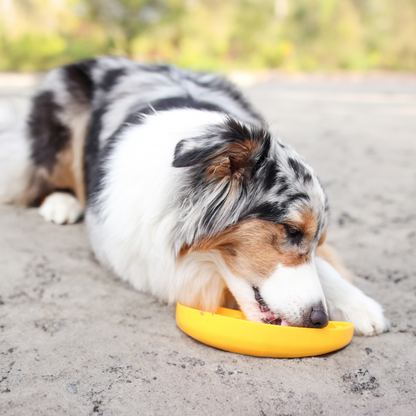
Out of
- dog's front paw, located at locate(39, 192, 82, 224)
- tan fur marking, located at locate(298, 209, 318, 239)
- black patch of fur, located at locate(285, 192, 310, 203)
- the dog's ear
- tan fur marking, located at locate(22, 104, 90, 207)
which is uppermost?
the dog's ear

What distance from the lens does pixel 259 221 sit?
215 centimetres

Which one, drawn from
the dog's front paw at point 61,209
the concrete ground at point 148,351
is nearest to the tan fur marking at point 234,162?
the concrete ground at point 148,351

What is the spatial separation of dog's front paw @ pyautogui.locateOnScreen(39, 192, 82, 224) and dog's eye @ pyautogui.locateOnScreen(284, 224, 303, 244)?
2.07 metres

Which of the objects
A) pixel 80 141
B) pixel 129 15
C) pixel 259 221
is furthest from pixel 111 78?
pixel 129 15

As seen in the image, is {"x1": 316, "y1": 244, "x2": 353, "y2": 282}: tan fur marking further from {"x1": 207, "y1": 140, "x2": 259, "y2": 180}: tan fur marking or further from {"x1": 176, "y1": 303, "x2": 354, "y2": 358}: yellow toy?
{"x1": 207, "y1": 140, "x2": 259, "y2": 180}: tan fur marking

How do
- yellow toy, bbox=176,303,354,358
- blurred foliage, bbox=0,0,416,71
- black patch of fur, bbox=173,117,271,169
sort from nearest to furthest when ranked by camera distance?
1. black patch of fur, bbox=173,117,271,169
2. yellow toy, bbox=176,303,354,358
3. blurred foliage, bbox=0,0,416,71

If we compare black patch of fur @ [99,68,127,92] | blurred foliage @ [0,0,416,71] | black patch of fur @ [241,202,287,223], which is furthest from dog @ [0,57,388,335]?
blurred foliage @ [0,0,416,71]

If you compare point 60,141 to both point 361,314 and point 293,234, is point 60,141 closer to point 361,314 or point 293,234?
point 293,234

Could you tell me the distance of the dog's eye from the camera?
2154 mm

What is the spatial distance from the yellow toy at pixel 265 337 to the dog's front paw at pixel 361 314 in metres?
0.17

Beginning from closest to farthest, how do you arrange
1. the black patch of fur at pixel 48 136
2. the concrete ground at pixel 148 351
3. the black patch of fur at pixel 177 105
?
the concrete ground at pixel 148 351, the black patch of fur at pixel 177 105, the black patch of fur at pixel 48 136

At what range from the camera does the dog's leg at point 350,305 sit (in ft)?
7.57

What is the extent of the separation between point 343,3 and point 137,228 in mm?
27634

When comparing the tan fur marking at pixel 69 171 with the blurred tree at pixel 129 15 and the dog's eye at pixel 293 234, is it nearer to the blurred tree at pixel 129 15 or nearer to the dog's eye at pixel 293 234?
the dog's eye at pixel 293 234
